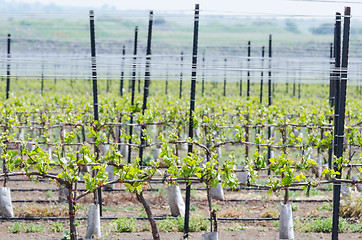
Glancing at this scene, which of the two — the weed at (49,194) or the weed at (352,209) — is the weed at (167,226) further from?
the weed at (352,209)

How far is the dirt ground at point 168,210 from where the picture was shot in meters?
8.88

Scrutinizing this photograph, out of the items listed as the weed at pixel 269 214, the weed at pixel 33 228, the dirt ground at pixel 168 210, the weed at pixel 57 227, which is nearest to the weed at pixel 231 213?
the dirt ground at pixel 168 210

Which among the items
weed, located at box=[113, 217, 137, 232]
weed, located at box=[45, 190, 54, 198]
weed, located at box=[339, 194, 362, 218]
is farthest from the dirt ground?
weed, located at box=[339, 194, 362, 218]

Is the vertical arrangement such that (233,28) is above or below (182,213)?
above

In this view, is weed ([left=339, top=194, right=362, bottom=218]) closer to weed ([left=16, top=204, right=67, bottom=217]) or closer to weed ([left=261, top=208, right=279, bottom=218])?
weed ([left=261, top=208, right=279, bottom=218])

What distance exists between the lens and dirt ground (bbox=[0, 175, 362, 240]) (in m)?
8.88

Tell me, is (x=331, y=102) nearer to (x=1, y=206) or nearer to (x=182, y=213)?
(x=182, y=213)

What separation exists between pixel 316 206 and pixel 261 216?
145 centimetres

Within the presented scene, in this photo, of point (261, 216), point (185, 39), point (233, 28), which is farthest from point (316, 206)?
point (233, 28)

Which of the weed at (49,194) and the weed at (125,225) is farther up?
the weed at (49,194)

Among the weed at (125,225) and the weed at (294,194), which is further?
the weed at (294,194)

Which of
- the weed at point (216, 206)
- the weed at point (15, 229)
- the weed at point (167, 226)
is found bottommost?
the weed at point (15, 229)

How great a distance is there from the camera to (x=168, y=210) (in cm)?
1046

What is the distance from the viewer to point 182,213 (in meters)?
9.88
